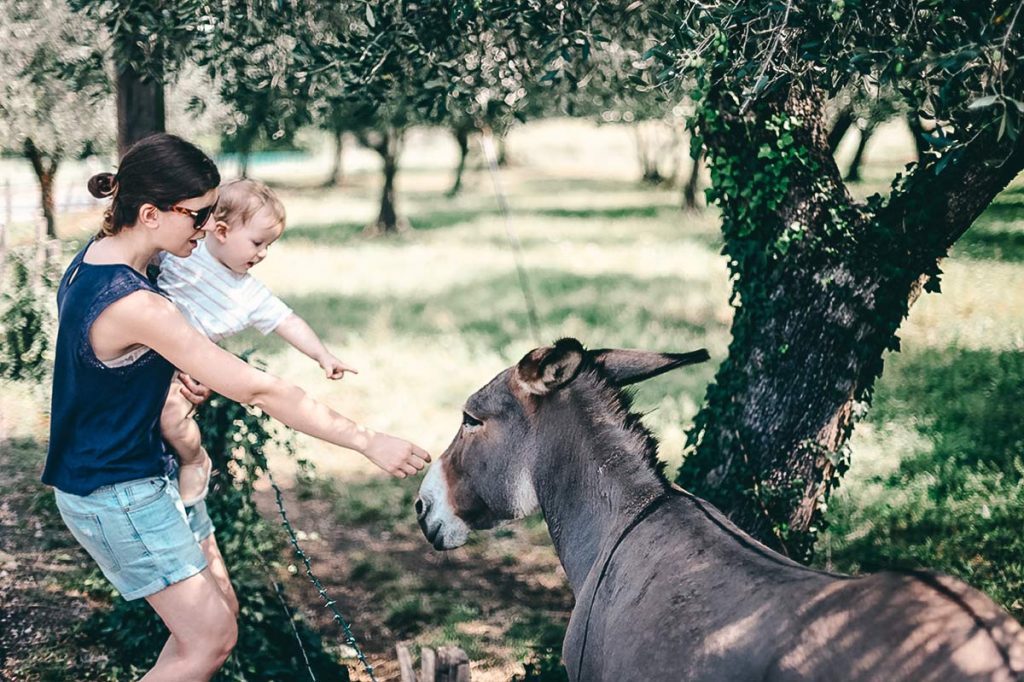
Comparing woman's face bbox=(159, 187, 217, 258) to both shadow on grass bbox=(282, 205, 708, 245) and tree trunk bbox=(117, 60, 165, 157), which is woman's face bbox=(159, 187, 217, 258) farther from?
shadow on grass bbox=(282, 205, 708, 245)

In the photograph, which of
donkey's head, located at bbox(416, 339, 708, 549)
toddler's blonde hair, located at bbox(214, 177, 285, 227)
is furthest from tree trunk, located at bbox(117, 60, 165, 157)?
donkey's head, located at bbox(416, 339, 708, 549)

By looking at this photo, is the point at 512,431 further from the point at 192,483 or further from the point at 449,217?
the point at 449,217

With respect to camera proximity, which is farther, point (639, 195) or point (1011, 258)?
point (639, 195)

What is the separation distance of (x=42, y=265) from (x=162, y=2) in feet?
9.29

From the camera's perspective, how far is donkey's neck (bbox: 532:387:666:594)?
3.72 m

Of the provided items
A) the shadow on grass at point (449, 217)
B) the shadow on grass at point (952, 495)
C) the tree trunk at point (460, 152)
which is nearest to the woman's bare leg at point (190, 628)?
the shadow on grass at point (952, 495)

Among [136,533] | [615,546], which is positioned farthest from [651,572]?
[136,533]

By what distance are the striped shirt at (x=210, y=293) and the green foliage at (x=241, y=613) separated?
121 cm

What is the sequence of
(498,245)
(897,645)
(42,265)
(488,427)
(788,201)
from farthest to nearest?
(498,245)
(42,265)
(788,201)
(488,427)
(897,645)

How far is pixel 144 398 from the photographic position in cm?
351

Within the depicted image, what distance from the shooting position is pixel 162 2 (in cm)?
557

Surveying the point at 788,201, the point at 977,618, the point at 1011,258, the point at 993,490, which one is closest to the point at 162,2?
the point at 788,201

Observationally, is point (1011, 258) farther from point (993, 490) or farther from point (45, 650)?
point (45, 650)

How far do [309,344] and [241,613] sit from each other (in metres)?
2.01
